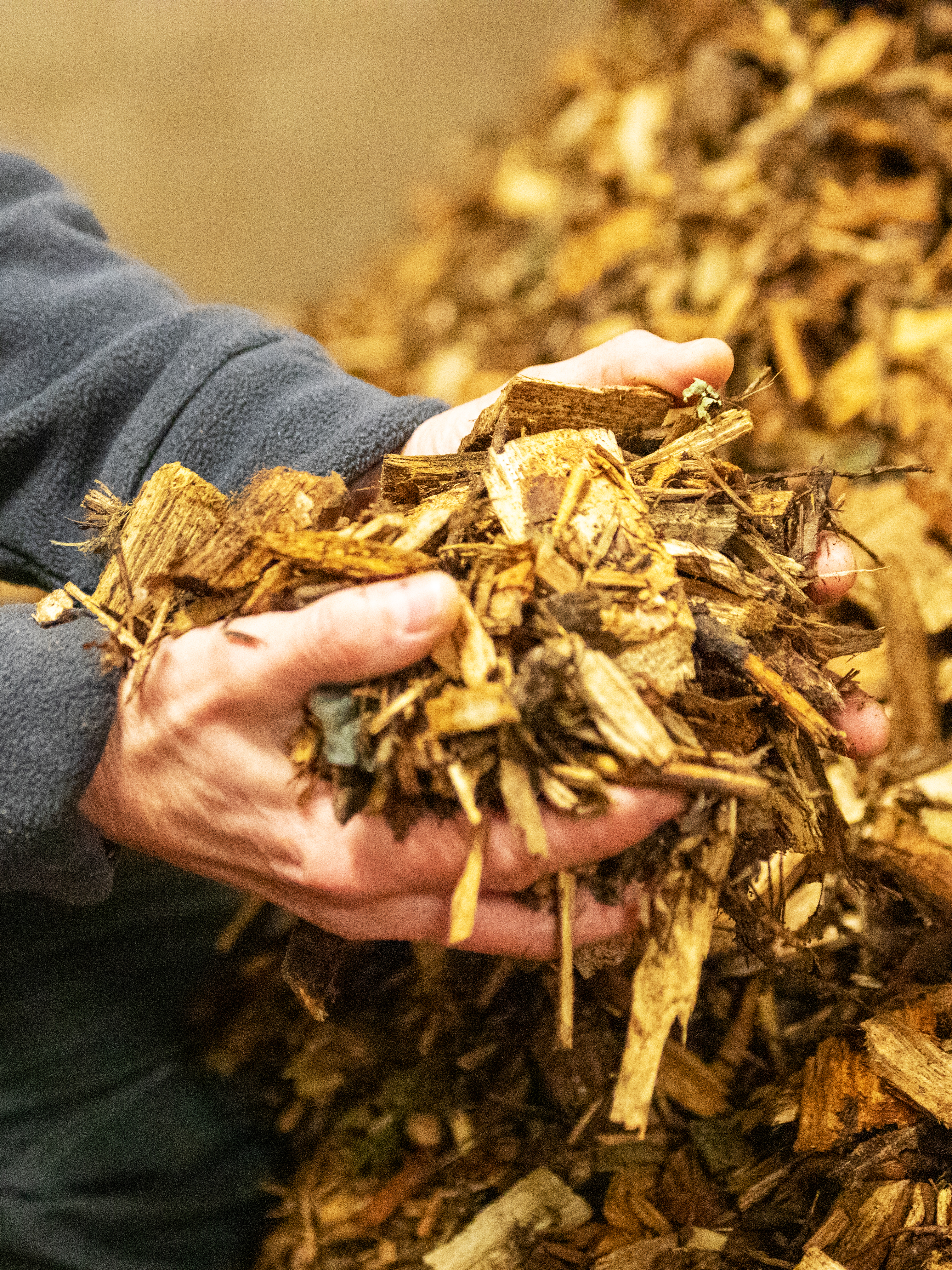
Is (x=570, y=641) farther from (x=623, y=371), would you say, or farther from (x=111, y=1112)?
(x=111, y=1112)

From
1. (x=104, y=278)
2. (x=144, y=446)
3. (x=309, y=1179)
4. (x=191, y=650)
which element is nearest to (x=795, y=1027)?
(x=309, y=1179)

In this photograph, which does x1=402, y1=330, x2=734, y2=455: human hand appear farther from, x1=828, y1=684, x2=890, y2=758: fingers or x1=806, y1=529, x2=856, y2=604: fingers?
x1=828, y1=684, x2=890, y2=758: fingers

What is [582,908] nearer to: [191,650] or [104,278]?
[191,650]

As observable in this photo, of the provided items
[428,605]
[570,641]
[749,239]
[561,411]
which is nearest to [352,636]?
[428,605]

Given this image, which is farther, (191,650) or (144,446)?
(144,446)

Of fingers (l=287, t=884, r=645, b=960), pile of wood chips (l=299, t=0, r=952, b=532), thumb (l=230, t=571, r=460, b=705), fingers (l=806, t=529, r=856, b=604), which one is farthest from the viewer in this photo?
pile of wood chips (l=299, t=0, r=952, b=532)

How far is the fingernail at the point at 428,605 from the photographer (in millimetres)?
686

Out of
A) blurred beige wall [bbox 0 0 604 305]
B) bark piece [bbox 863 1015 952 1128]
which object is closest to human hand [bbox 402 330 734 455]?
bark piece [bbox 863 1015 952 1128]

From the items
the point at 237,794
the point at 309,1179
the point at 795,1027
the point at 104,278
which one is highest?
the point at 104,278

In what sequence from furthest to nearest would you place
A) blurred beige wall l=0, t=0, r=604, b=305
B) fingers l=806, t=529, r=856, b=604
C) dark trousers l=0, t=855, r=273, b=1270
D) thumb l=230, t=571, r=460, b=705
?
1. blurred beige wall l=0, t=0, r=604, b=305
2. dark trousers l=0, t=855, r=273, b=1270
3. fingers l=806, t=529, r=856, b=604
4. thumb l=230, t=571, r=460, b=705

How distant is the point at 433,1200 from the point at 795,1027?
0.50m

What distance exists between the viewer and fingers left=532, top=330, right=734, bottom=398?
3.26 feet

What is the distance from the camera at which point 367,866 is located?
794 millimetres

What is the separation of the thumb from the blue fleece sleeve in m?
0.44
